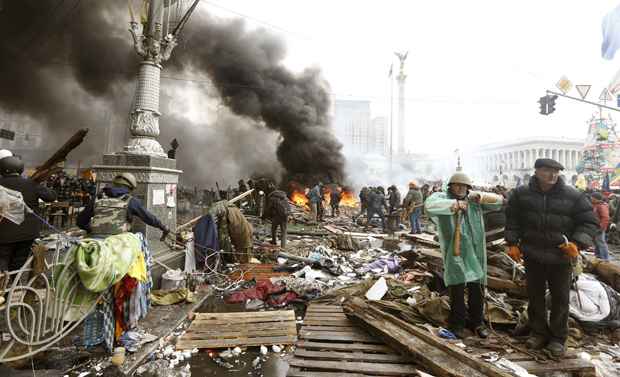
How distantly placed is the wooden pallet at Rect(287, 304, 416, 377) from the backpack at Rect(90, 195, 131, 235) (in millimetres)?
2278

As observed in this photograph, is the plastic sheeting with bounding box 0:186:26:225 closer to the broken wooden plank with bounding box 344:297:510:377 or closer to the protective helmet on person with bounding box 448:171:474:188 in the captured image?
the broken wooden plank with bounding box 344:297:510:377

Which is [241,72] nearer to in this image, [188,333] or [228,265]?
[228,265]

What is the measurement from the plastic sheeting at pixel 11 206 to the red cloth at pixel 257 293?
274 centimetres

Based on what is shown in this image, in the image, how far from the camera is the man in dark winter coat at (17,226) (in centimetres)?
317

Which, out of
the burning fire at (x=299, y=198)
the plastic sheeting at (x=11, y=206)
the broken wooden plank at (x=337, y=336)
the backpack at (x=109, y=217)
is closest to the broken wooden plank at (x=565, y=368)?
the broken wooden plank at (x=337, y=336)

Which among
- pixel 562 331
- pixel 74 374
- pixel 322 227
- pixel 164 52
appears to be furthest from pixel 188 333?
pixel 322 227

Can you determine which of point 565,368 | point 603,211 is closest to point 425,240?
point 603,211

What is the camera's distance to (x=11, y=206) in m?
2.98

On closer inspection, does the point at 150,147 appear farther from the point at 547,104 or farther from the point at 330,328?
the point at 547,104

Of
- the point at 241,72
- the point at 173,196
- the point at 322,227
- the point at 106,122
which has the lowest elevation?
the point at 322,227

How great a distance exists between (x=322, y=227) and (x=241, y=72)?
13.0 meters

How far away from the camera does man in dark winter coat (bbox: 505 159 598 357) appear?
2762mm

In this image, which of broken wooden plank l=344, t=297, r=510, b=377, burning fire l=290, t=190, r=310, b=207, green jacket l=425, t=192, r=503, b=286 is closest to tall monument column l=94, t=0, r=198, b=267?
broken wooden plank l=344, t=297, r=510, b=377

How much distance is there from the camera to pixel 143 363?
276 cm
